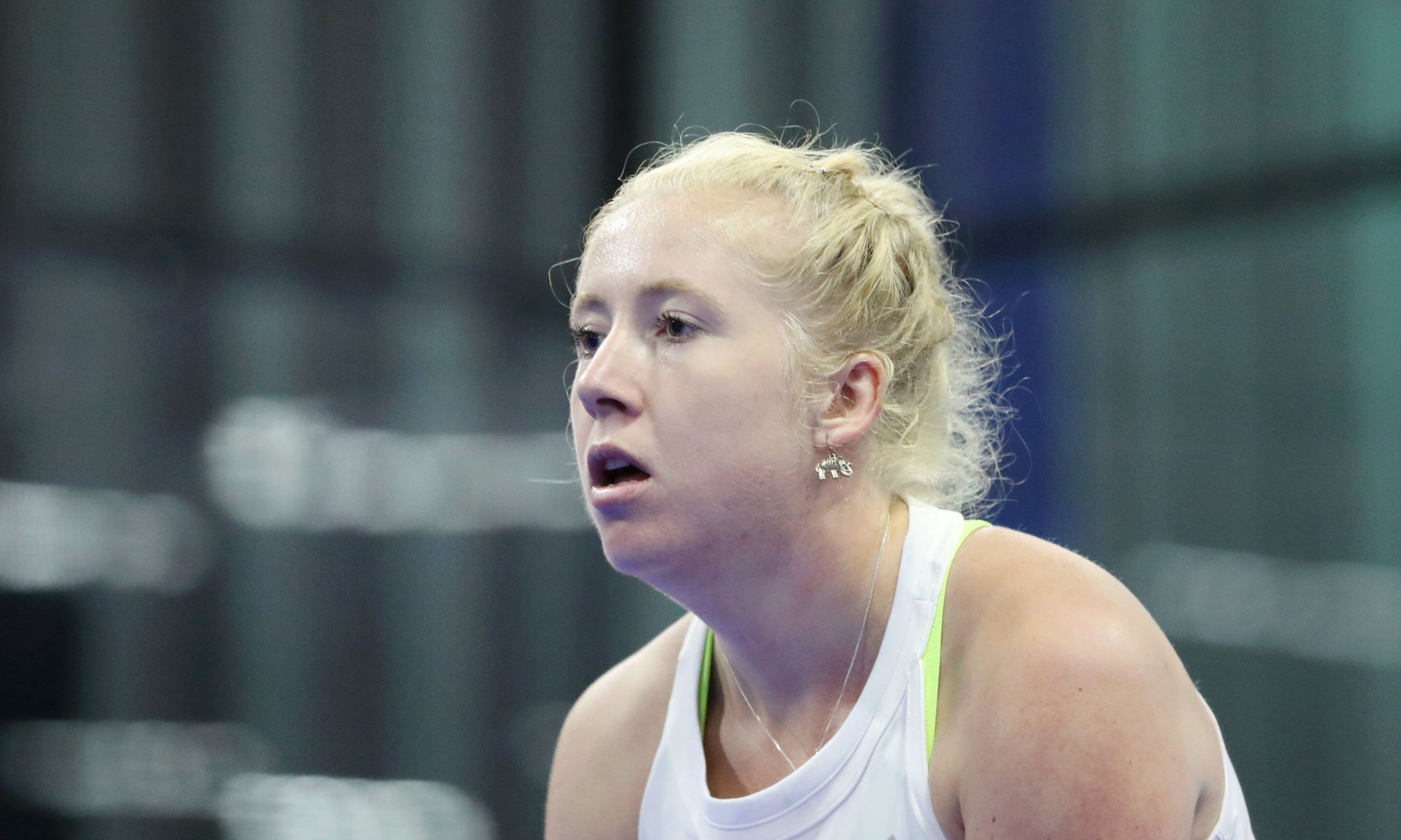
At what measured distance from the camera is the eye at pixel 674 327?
41.1 inches

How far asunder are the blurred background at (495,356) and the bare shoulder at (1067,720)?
1369 millimetres

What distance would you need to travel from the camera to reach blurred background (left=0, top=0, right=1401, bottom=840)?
7.25 ft

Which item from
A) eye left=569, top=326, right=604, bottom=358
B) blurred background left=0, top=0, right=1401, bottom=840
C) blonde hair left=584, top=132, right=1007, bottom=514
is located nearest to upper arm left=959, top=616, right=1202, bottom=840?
blonde hair left=584, top=132, right=1007, bottom=514

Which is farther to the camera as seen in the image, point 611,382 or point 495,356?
point 495,356

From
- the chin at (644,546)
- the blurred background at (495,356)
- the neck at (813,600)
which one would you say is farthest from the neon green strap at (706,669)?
the blurred background at (495,356)

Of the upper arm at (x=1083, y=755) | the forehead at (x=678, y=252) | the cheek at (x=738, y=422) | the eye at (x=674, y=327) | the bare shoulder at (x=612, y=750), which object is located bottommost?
the bare shoulder at (x=612, y=750)

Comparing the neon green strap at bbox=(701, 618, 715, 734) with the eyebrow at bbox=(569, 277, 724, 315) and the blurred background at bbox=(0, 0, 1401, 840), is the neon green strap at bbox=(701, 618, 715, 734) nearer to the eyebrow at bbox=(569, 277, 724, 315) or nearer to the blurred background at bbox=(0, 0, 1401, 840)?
the eyebrow at bbox=(569, 277, 724, 315)

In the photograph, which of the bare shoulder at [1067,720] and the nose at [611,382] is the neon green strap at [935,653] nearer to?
the bare shoulder at [1067,720]

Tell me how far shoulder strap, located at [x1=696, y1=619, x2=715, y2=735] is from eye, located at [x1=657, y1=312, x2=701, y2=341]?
0.31 meters

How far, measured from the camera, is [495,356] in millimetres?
2537

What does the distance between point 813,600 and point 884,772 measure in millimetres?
165

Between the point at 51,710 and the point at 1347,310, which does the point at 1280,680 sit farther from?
the point at 51,710

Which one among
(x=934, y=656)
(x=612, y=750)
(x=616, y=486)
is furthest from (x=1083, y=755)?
(x=612, y=750)

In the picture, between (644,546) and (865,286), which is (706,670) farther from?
(865,286)
